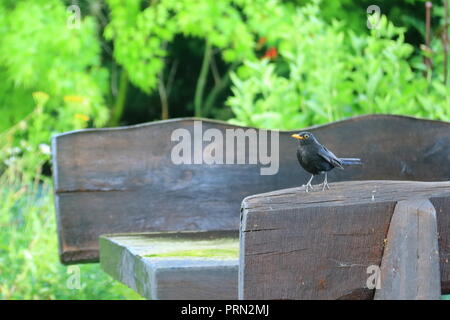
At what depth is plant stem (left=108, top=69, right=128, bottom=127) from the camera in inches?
353

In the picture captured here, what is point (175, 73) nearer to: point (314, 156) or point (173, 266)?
point (173, 266)

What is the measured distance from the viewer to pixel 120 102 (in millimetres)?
9070

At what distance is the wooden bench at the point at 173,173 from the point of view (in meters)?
2.81

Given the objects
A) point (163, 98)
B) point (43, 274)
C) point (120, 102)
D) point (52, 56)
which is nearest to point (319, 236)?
point (43, 274)

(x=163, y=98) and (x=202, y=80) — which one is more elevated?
(x=202, y=80)

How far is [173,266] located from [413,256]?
91cm

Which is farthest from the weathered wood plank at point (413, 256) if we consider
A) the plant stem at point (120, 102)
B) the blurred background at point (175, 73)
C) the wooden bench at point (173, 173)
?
the plant stem at point (120, 102)

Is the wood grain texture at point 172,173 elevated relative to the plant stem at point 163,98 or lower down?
lower down

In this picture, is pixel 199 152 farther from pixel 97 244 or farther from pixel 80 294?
pixel 80 294

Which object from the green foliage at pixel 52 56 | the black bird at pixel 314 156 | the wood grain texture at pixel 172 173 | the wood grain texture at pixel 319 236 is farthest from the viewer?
the green foliage at pixel 52 56

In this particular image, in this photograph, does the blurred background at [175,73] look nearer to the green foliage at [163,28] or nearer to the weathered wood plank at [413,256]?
the green foliage at [163,28]

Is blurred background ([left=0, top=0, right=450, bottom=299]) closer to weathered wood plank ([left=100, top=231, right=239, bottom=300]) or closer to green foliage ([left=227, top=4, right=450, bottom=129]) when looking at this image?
green foliage ([left=227, top=4, right=450, bottom=129])

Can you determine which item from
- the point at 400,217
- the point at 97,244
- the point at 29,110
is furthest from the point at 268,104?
the point at 29,110

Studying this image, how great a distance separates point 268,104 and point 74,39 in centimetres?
383
